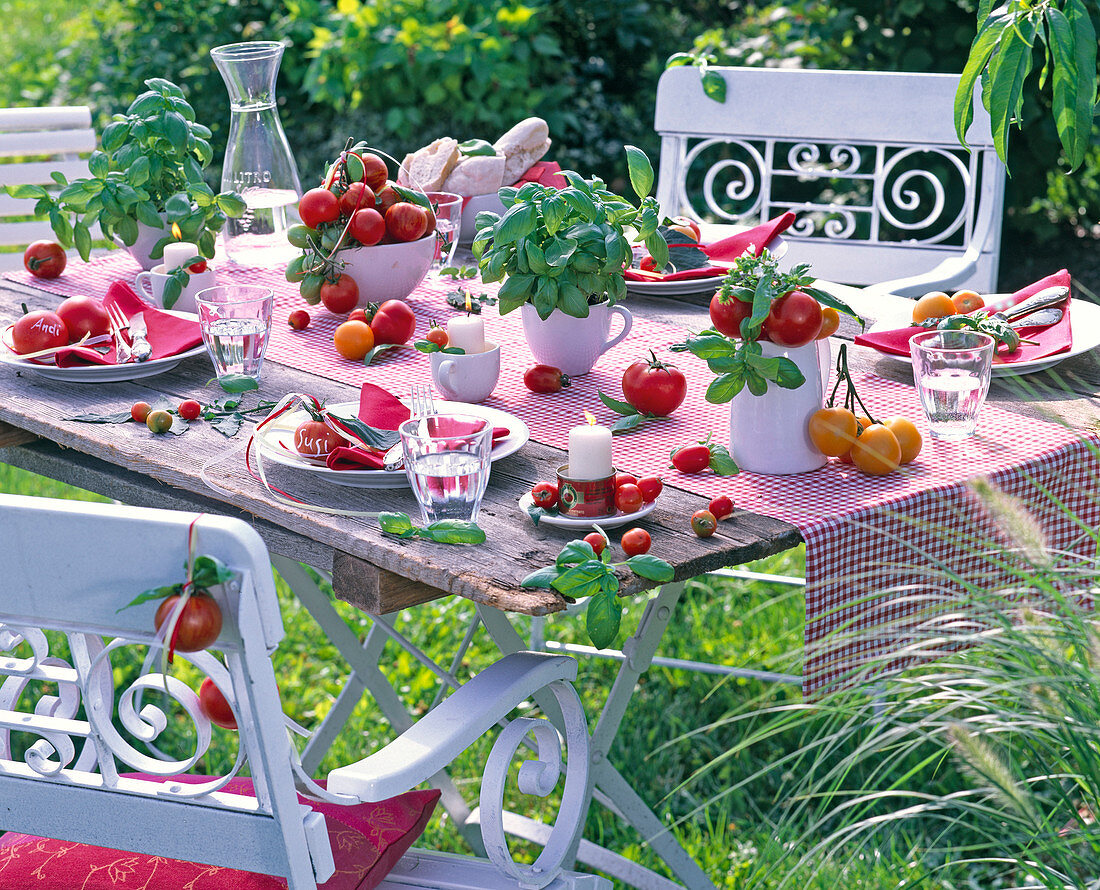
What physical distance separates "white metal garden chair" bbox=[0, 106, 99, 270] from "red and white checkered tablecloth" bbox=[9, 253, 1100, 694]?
1.55m

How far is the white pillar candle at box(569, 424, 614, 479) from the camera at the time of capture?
57.8 inches

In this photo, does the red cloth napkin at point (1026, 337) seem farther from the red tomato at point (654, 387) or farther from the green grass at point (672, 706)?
the green grass at point (672, 706)

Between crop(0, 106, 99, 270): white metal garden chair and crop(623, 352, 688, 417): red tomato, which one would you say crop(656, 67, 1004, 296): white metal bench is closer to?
crop(623, 352, 688, 417): red tomato

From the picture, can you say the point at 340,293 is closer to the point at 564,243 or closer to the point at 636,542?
the point at 564,243

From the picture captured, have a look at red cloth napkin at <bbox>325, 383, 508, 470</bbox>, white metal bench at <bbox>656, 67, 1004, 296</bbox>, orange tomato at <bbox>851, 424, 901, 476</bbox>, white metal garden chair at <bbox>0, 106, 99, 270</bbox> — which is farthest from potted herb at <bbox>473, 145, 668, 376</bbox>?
white metal garden chair at <bbox>0, 106, 99, 270</bbox>

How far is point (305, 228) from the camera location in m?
2.22

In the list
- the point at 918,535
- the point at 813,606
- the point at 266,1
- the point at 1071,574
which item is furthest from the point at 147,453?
the point at 266,1

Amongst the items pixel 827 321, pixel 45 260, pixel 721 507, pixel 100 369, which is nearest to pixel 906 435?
pixel 827 321

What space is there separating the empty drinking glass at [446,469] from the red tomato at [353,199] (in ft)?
2.71

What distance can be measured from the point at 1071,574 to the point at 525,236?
87 cm

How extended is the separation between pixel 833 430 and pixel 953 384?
0.69 ft

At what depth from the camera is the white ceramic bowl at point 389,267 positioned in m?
2.24

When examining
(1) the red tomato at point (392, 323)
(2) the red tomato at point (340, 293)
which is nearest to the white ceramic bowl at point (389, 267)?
(2) the red tomato at point (340, 293)

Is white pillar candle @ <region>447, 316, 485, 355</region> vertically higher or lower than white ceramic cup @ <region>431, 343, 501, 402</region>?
higher
